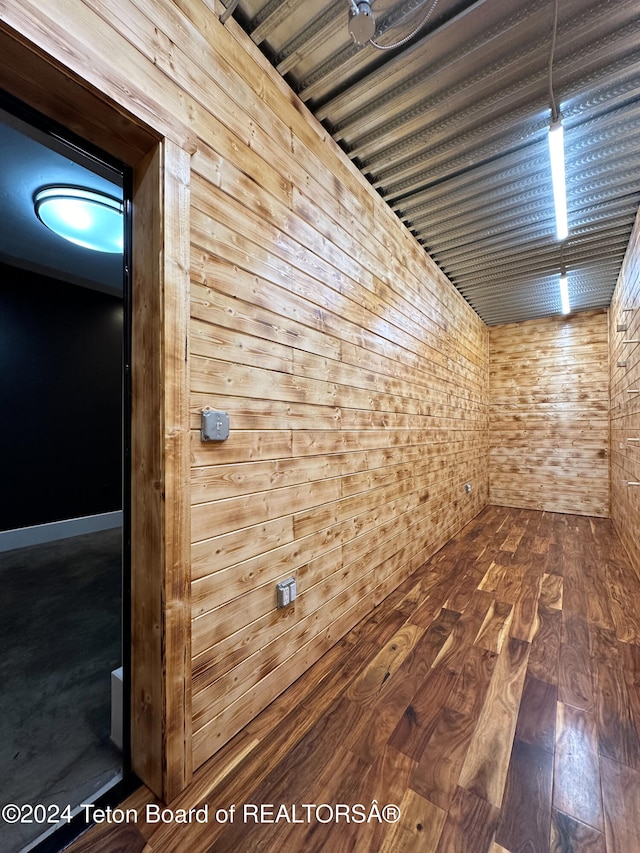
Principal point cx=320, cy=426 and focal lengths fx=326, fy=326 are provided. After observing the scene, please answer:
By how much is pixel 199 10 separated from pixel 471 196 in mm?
2238

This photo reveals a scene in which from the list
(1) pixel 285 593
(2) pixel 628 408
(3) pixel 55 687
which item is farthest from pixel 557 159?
(3) pixel 55 687

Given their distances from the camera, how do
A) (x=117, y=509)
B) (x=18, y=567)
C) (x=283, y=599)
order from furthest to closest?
1. (x=117, y=509)
2. (x=18, y=567)
3. (x=283, y=599)

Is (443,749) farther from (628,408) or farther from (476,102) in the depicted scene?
(628,408)

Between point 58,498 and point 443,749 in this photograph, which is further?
point 58,498

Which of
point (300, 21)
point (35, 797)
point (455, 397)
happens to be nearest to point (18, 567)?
point (35, 797)

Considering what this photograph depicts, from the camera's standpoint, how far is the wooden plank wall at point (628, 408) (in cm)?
295

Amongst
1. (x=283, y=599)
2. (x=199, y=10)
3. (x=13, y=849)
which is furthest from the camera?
(x=283, y=599)

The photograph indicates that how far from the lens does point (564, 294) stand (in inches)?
181

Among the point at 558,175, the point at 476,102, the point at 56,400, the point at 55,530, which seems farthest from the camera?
the point at 56,400

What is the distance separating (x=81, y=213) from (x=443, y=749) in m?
4.03

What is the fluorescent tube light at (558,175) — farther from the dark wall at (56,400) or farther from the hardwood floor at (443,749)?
the dark wall at (56,400)

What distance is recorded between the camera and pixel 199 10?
1.26m

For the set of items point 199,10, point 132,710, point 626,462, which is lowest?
point 132,710

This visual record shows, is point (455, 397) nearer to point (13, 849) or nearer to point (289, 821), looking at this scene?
point (289, 821)
